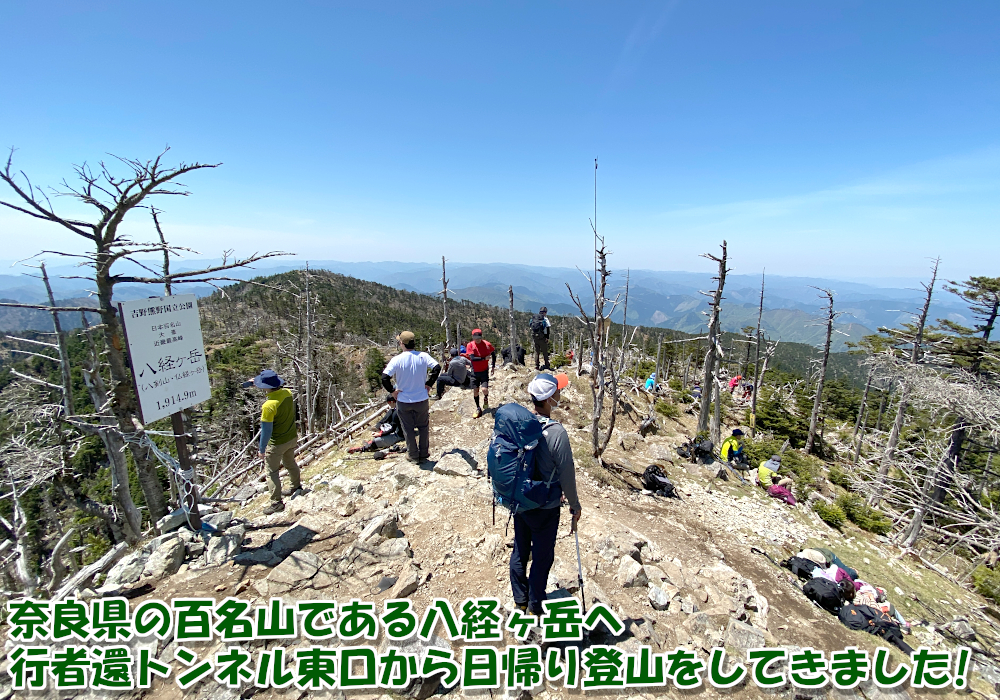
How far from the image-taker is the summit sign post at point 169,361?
4078 mm

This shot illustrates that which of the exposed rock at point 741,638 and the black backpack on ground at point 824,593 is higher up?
the exposed rock at point 741,638

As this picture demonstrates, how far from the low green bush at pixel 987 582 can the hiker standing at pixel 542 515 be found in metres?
14.2

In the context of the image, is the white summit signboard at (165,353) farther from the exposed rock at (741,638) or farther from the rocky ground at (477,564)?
the exposed rock at (741,638)

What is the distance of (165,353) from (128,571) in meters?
2.50

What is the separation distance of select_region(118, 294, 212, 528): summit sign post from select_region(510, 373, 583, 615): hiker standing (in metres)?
3.87

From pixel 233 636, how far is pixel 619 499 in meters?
7.69

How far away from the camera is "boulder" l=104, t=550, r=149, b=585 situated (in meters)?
4.29

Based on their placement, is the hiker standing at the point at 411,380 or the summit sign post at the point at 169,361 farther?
the hiker standing at the point at 411,380

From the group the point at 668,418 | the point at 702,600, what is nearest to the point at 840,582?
the point at 702,600

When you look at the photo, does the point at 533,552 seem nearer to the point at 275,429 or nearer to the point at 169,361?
the point at 275,429

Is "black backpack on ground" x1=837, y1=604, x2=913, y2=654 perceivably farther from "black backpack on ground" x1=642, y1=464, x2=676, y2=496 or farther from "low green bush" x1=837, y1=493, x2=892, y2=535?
"low green bush" x1=837, y1=493, x2=892, y2=535

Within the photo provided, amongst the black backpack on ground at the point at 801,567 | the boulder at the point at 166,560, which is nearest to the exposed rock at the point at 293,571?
the boulder at the point at 166,560

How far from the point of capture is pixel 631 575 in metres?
5.18

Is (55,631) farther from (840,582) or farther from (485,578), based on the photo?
(840,582)
